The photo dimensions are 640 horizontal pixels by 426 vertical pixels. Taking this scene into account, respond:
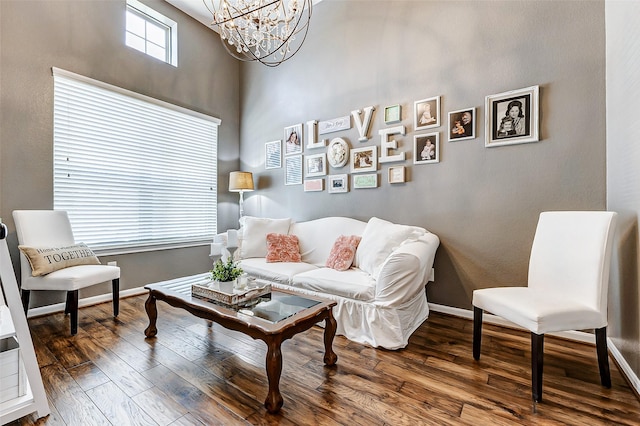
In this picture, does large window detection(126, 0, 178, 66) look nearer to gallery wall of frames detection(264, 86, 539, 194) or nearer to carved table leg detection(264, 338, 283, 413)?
gallery wall of frames detection(264, 86, 539, 194)

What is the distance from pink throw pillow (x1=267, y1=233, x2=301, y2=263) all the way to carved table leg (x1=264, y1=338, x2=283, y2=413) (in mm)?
1591

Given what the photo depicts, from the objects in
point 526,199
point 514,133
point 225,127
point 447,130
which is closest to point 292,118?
point 225,127

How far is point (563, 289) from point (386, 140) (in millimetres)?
1962

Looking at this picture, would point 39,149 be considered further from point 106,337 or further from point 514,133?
point 514,133

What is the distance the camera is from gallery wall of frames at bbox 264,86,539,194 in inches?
96.7

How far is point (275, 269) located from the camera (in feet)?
9.16

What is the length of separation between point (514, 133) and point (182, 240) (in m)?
3.90

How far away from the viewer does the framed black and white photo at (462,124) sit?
104 inches

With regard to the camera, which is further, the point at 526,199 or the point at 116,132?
the point at 116,132

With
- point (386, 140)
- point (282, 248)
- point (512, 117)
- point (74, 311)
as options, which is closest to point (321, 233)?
point (282, 248)

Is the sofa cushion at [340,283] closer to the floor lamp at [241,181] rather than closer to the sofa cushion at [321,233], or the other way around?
the sofa cushion at [321,233]

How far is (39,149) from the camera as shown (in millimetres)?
2725

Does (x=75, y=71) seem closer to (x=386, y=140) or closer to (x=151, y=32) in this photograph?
(x=151, y=32)

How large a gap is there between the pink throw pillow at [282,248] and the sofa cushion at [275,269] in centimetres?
10
